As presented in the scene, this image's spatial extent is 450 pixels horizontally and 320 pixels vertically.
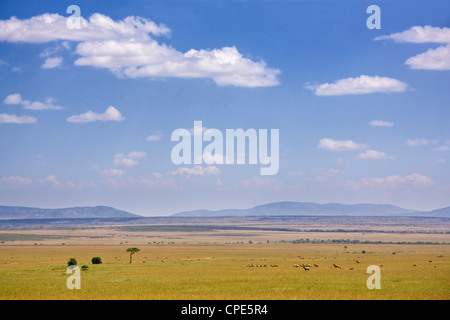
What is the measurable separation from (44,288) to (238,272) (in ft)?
84.8

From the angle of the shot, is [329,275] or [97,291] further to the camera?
[329,275]

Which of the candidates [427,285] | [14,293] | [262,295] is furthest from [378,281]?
[14,293]

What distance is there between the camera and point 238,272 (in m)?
70.4

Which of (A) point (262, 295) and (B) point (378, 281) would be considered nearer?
(A) point (262, 295)

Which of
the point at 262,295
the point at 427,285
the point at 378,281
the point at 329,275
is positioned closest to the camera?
the point at 262,295

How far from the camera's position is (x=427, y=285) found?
172 feet
